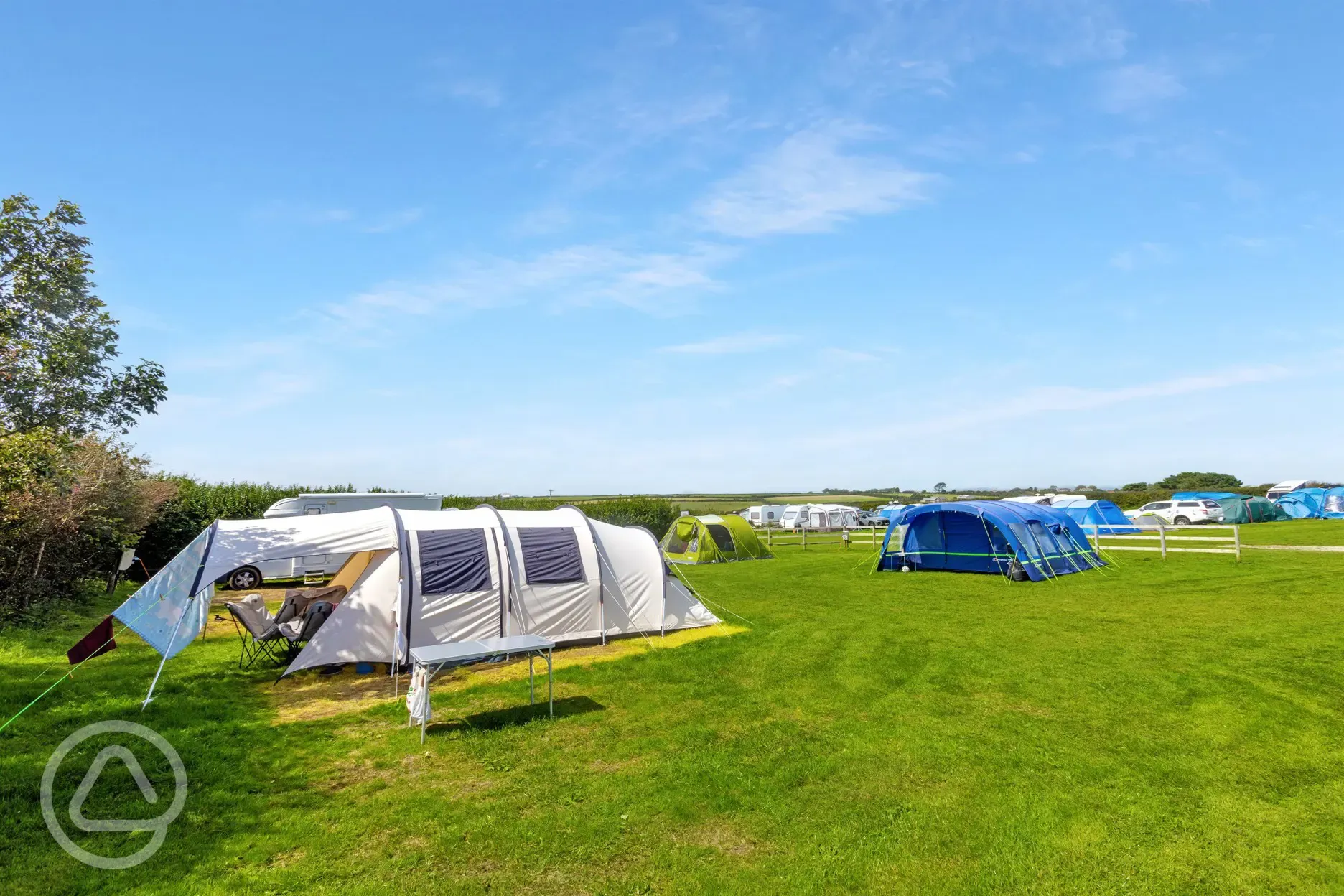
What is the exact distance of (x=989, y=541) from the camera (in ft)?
63.8

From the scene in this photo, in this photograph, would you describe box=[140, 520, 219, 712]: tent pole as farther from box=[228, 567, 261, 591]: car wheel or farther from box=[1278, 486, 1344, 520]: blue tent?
box=[1278, 486, 1344, 520]: blue tent

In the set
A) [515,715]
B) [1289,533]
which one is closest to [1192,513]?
[1289,533]

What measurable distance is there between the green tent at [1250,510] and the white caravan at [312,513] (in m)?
39.3

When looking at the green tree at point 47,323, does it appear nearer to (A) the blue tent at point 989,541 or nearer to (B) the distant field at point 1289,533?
(A) the blue tent at point 989,541

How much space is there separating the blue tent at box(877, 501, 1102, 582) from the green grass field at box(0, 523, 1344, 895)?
690cm

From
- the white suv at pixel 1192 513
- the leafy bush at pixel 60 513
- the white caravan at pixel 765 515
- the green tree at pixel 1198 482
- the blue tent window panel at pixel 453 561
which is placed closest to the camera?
the blue tent window panel at pixel 453 561

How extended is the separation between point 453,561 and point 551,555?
1.60m

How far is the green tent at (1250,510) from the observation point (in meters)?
37.2

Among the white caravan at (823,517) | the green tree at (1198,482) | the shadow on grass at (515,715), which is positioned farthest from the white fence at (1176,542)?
the green tree at (1198,482)

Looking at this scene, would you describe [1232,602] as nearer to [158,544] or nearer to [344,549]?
[344,549]

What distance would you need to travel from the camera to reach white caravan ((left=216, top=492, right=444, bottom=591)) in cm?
1986

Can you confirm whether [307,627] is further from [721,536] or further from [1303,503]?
[1303,503]

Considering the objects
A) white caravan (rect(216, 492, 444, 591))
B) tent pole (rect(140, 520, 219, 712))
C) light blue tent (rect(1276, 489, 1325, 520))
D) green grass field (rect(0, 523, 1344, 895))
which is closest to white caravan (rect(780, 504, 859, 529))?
light blue tent (rect(1276, 489, 1325, 520))

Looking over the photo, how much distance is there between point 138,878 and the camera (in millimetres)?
4676
